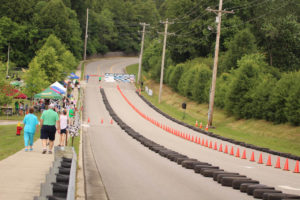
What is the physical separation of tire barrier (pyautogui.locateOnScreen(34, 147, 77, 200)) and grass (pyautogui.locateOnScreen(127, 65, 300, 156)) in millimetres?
19250

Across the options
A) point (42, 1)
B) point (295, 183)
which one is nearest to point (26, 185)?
point (295, 183)

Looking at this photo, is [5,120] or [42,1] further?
[42,1]

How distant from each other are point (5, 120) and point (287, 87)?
24.6 meters

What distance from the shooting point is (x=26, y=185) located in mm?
12188

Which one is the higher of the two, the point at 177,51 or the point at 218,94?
the point at 177,51

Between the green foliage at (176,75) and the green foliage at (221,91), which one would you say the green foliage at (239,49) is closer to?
the green foliage at (176,75)

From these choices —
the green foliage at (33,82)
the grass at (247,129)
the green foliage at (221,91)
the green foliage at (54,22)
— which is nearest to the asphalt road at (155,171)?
the grass at (247,129)

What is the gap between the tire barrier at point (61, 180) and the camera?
340 inches

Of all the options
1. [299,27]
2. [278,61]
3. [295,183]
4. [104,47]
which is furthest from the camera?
[104,47]

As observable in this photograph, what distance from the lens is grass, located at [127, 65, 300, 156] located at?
35531 mm

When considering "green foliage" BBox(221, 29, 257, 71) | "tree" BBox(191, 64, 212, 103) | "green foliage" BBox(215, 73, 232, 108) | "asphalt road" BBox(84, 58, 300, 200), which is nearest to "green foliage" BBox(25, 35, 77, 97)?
"asphalt road" BBox(84, 58, 300, 200)

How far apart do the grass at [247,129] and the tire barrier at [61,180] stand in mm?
19250

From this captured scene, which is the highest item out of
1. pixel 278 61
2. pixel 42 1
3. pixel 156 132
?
pixel 42 1

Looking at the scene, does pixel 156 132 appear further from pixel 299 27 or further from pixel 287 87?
pixel 299 27
